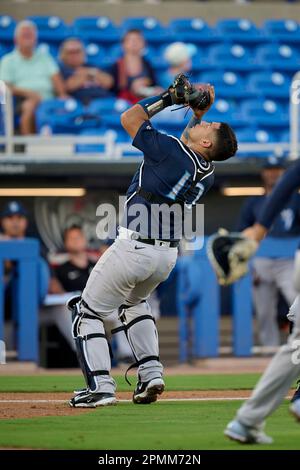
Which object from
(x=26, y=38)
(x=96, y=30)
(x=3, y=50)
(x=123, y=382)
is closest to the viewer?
(x=123, y=382)

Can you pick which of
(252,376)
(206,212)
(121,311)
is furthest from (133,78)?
(121,311)

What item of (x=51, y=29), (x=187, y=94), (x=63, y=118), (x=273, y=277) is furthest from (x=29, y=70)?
(x=187, y=94)

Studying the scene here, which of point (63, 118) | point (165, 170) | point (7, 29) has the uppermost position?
point (7, 29)

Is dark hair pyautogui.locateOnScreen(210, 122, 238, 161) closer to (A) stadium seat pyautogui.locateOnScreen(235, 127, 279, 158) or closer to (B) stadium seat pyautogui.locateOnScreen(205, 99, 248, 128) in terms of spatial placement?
(A) stadium seat pyautogui.locateOnScreen(235, 127, 279, 158)

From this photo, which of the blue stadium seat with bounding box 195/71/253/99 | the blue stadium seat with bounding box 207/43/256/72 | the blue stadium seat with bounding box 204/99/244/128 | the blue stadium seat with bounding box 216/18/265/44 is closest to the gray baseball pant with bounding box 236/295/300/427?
the blue stadium seat with bounding box 204/99/244/128

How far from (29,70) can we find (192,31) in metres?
3.10

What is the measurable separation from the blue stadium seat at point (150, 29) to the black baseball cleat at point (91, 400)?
357 inches

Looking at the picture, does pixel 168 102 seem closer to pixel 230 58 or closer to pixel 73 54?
pixel 73 54

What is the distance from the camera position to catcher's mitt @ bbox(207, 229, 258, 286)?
4.19 m

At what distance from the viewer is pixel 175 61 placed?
45.0 ft

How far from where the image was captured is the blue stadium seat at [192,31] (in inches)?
582

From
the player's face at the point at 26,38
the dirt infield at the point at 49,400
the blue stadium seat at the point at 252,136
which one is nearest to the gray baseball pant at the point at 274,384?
the dirt infield at the point at 49,400

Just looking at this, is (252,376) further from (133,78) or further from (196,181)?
(133,78)

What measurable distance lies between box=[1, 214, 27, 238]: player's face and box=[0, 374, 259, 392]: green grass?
2.30m
